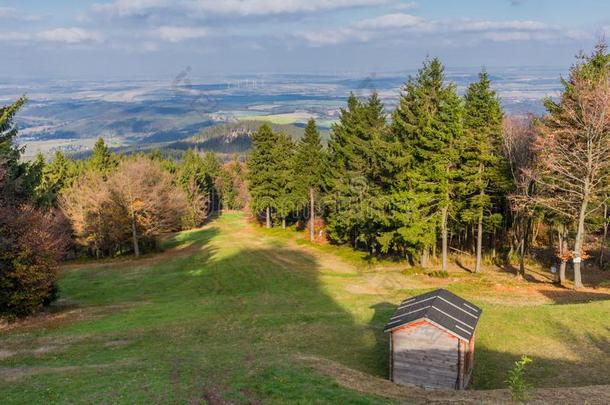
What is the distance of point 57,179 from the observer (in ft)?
253

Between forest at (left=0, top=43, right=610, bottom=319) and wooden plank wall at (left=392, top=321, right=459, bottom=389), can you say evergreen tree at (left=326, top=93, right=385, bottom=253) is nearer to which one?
forest at (left=0, top=43, right=610, bottom=319)

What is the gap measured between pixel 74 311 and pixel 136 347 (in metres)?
11.0

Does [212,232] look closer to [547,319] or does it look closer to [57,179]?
[57,179]

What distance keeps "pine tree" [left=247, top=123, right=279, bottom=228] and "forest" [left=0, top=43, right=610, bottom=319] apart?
273cm

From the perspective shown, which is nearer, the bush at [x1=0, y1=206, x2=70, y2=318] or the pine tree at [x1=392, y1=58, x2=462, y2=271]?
the bush at [x1=0, y1=206, x2=70, y2=318]

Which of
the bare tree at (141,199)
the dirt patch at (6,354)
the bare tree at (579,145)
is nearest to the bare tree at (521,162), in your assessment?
the bare tree at (579,145)

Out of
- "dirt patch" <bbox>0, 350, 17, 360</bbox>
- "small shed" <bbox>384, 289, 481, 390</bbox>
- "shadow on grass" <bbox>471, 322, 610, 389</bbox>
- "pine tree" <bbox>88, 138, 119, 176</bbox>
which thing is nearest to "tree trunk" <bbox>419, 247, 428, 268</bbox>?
"shadow on grass" <bbox>471, 322, 610, 389</bbox>

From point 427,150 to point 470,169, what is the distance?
3.69 m

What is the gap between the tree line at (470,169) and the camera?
110ft

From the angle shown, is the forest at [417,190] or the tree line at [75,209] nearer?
the tree line at [75,209]

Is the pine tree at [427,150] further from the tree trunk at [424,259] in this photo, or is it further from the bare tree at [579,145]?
the bare tree at [579,145]

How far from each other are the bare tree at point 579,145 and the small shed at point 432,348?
1741 cm

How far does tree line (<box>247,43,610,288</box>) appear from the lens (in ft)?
110

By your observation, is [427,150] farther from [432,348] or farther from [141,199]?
[141,199]
